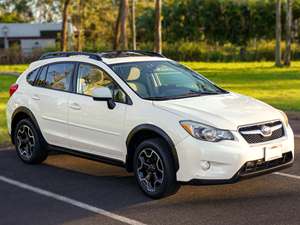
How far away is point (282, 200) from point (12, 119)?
444 cm

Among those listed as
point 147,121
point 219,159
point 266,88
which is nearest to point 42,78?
point 147,121

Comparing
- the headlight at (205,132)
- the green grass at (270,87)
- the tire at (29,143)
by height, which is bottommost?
the green grass at (270,87)

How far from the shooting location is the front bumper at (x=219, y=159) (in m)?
6.29

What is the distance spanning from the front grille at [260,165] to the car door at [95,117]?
5.11 feet

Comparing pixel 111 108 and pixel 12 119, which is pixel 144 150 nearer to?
pixel 111 108

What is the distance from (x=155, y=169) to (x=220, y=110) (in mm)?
991

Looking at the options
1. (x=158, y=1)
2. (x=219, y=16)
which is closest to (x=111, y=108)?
(x=158, y=1)

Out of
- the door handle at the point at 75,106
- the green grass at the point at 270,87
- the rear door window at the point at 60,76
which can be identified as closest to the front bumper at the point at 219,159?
the door handle at the point at 75,106

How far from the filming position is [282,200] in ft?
21.8

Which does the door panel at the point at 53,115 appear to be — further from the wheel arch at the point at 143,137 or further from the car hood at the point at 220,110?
the car hood at the point at 220,110

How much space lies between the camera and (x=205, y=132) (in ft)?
20.9

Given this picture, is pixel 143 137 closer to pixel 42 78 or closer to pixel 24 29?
pixel 42 78

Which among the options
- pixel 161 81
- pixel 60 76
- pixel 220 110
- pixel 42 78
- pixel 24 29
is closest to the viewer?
pixel 220 110

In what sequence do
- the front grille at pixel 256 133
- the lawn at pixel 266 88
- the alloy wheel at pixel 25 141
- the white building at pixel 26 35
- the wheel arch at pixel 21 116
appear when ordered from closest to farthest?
the front grille at pixel 256 133 < the wheel arch at pixel 21 116 < the alloy wheel at pixel 25 141 < the lawn at pixel 266 88 < the white building at pixel 26 35
